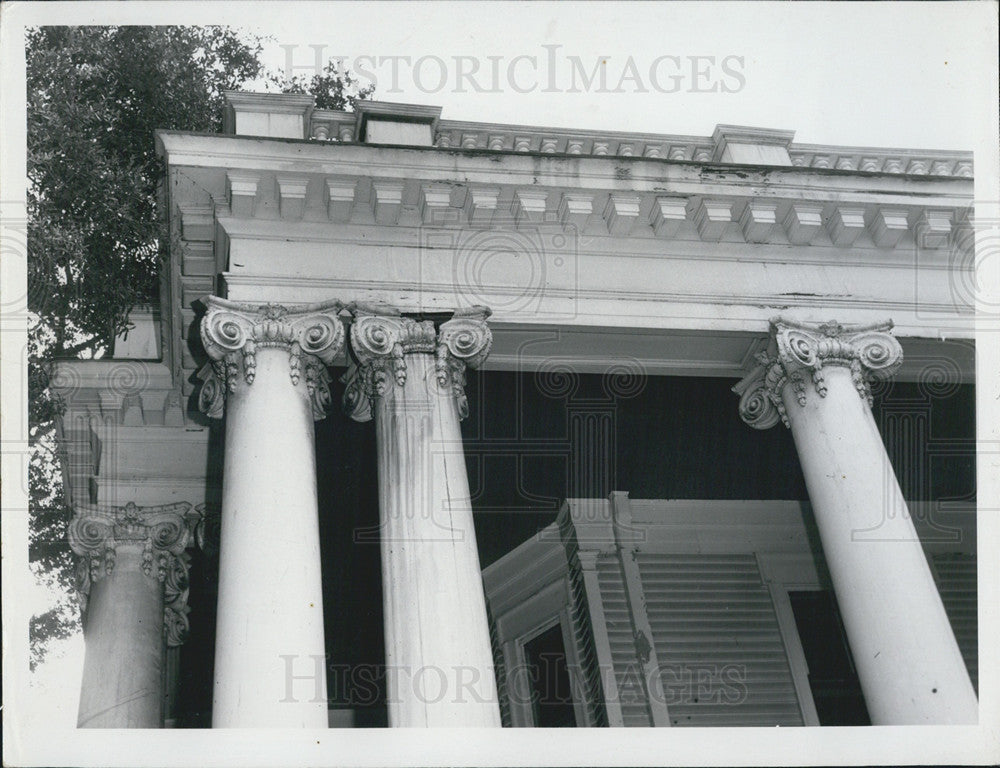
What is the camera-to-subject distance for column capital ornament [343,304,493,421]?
1073cm

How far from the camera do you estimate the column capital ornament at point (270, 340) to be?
413 inches

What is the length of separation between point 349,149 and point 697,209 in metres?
3.15

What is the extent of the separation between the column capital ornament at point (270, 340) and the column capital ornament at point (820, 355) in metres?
3.87

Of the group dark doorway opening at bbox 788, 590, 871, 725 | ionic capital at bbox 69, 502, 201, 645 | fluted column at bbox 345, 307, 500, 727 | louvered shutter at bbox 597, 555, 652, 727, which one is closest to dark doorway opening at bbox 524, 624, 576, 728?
louvered shutter at bbox 597, 555, 652, 727

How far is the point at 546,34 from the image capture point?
36.5 ft

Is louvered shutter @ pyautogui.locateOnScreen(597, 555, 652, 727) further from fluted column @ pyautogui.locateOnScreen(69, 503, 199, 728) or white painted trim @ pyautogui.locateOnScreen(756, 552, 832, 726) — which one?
fluted column @ pyautogui.locateOnScreen(69, 503, 199, 728)

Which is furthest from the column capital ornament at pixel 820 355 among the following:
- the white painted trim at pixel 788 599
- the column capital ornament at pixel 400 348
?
the white painted trim at pixel 788 599

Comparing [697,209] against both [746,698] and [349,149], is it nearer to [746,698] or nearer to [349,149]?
[349,149]

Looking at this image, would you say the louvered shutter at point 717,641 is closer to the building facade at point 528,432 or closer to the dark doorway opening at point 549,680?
the building facade at point 528,432

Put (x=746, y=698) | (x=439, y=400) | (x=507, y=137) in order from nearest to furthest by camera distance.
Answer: (x=439, y=400), (x=507, y=137), (x=746, y=698)

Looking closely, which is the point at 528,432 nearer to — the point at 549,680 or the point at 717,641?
the point at 549,680

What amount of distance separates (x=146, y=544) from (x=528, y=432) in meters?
→ 4.07

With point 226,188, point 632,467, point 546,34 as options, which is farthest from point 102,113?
point 632,467

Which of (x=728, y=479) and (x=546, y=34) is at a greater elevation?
(x=546, y=34)
